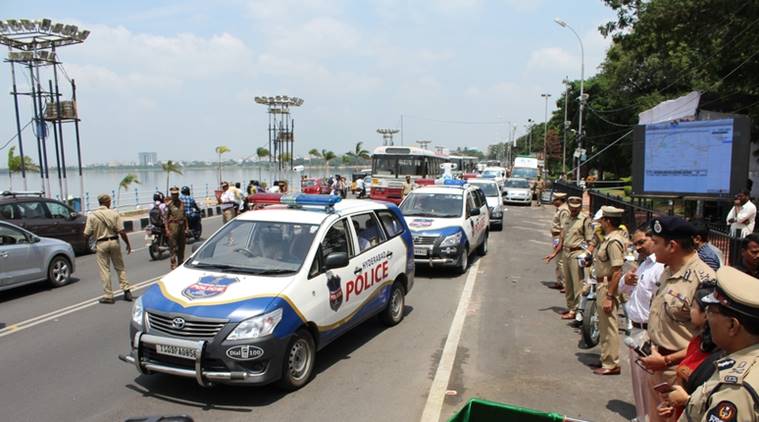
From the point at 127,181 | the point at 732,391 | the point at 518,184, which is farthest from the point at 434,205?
the point at 127,181

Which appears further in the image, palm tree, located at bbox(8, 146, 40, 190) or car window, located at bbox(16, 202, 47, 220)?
palm tree, located at bbox(8, 146, 40, 190)

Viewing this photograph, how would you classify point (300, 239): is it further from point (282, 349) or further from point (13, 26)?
point (13, 26)

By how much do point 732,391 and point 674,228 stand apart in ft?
6.08

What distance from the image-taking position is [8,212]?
41.0 feet

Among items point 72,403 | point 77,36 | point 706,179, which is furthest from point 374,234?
point 77,36

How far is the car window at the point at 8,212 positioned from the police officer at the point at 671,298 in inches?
526

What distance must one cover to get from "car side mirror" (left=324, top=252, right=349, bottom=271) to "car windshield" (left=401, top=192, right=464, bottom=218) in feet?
20.9

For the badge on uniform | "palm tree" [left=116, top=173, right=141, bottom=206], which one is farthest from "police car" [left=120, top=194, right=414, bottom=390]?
"palm tree" [left=116, top=173, right=141, bottom=206]

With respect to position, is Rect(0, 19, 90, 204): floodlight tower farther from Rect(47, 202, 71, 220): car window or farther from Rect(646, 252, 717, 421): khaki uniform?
Rect(646, 252, 717, 421): khaki uniform

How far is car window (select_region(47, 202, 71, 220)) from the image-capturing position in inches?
531

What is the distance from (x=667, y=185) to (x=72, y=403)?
1613 centimetres

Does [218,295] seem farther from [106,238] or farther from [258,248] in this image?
[106,238]

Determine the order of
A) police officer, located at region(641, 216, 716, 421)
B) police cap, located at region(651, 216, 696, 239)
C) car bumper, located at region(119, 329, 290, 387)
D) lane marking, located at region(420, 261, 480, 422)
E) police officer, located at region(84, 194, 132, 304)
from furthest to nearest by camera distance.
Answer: police officer, located at region(84, 194, 132, 304)
lane marking, located at region(420, 261, 480, 422)
car bumper, located at region(119, 329, 290, 387)
police cap, located at region(651, 216, 696, 239)
police officer, located at region(641, 216, 716, 421)

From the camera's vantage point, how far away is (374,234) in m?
7.45
